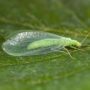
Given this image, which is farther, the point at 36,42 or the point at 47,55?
the point at 36,42

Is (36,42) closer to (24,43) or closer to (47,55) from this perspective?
(24,43)

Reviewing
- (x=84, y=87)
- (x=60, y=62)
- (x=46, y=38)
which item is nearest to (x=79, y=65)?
(x=60, y=62)

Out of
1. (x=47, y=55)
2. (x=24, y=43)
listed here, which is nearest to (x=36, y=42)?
(x=24, y=43)

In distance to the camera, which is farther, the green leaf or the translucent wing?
the translucent wing

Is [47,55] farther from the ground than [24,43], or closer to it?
closer to it

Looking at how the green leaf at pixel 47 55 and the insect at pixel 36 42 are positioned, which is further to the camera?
the insect at pixel 36 42

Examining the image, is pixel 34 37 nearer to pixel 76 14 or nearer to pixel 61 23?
pixel 61 23
